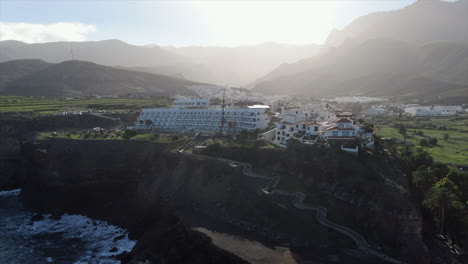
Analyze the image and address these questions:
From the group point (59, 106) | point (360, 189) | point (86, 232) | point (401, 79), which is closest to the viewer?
point (360, 189)

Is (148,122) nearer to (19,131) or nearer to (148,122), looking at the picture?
(148,122)

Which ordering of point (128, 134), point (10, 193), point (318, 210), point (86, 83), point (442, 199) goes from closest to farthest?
point (442, 199), point (318, 210), point (10, 193), point (128, 134), point (86, 83)

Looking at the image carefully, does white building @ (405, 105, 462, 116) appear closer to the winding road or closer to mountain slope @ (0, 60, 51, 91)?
the winding road

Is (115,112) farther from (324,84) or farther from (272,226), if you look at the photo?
(324,84)

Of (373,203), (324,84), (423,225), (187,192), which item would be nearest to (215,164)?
(187,192)

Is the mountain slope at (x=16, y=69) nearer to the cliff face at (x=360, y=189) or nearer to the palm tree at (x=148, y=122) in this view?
the palm tree at (x=148, y=122)

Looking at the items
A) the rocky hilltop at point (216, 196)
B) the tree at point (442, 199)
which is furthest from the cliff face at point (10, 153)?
the tree at point (442, 199)

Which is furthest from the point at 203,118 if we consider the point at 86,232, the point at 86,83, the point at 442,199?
the point at 86,83
